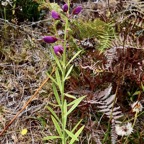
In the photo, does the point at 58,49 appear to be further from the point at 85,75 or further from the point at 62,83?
the point at 85,75

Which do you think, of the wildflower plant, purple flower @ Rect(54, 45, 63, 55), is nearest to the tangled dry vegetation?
the wildflower plant

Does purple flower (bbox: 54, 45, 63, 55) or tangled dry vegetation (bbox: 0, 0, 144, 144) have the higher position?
purple flower (bbox: 54, 45, 63, 55)

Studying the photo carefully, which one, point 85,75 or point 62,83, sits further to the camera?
point 85,75

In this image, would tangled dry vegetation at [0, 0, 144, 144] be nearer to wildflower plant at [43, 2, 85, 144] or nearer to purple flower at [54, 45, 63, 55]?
wildflower plant at [43, 2, 85, 144]

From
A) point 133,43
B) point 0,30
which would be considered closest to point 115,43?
point 133,43

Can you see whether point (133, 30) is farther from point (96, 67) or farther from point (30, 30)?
point (30, 30)

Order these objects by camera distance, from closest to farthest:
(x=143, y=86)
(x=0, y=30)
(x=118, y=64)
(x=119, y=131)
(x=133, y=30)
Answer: (x=119, y=131) < (x=143, y=86) < (x=118, y=64) < (x=133, y=30) < (x=0, y=30)

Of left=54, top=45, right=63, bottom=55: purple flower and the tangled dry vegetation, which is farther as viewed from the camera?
the tangled dry vegetation

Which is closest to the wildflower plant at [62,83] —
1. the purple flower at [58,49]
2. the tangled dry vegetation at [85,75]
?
the purple flower at [58,49]

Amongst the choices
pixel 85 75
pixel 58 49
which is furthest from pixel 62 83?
pixel 85 75
